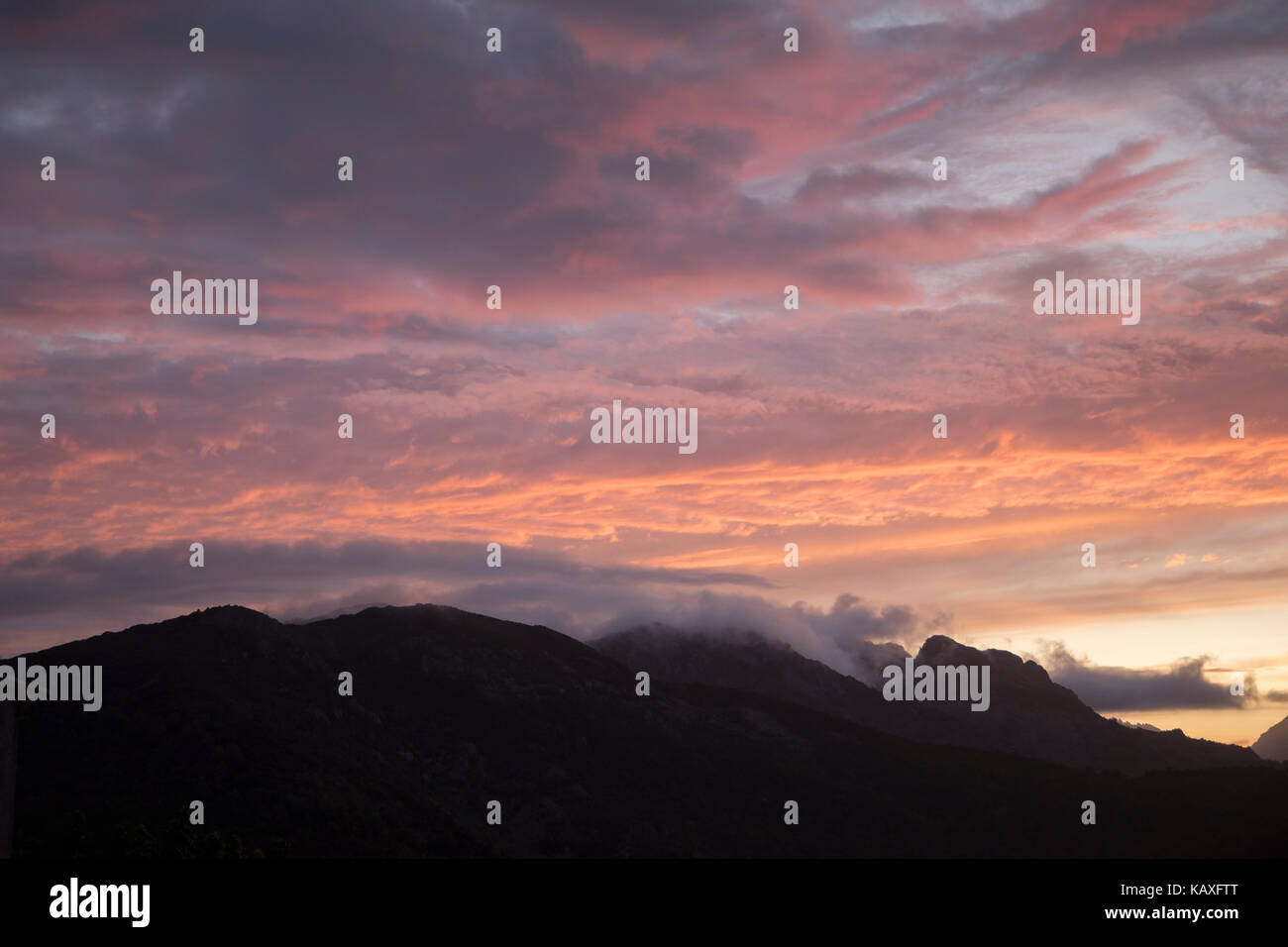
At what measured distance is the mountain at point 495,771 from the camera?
105250mm

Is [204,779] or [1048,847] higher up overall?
[204,779]

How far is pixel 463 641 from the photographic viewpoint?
192125 millimetres

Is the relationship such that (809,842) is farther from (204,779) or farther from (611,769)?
(204,779)

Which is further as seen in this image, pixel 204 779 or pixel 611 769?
pixel 611 769

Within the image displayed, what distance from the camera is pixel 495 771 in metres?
→ 154

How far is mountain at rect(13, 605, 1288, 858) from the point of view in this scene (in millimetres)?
105250
